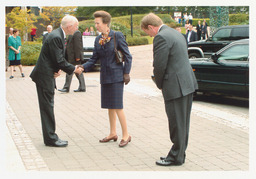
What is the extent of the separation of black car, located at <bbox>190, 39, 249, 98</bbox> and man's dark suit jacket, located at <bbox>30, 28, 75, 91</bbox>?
4900mm

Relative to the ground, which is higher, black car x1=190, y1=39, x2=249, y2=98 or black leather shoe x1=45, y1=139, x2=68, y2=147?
black car x1=190, y1=39, x2=249, y2=98

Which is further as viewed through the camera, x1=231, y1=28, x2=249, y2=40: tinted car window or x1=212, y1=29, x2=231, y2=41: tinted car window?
x1=212, y1=29, x2=231, y2=41: tinted car window

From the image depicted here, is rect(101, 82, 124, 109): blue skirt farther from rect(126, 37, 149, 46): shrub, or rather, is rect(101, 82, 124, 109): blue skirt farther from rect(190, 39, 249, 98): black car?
rect(126, 37, 149, 46): shrub

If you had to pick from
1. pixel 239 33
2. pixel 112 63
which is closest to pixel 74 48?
pixel 112 63

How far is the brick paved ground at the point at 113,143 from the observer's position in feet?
17.1

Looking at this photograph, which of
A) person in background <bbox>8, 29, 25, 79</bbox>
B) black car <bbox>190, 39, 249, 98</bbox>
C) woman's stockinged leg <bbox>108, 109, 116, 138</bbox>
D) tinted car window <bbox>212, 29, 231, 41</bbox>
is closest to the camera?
woman's stockinged leg <bbox>108, 109, 116, 138</bbox>

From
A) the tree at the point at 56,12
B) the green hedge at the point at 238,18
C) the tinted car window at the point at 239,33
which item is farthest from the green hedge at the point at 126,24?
→ the tinted car window at the point at 239,33

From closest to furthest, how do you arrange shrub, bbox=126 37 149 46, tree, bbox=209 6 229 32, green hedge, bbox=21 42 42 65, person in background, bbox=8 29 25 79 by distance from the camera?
person in background, bbox=8 29 25 79, tree, bbox=209 6 229 32, green hedge, bbox=21 42 42 65, shrub, bbox=126 37 149 46

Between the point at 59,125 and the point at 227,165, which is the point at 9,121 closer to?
the point at 59,125

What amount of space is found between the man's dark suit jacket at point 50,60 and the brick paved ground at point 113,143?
1023 millimetres

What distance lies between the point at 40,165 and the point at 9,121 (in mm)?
3000

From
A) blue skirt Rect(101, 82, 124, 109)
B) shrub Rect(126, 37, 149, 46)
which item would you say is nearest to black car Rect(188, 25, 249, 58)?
blue skirt Rect(101, 82, 124, 109)

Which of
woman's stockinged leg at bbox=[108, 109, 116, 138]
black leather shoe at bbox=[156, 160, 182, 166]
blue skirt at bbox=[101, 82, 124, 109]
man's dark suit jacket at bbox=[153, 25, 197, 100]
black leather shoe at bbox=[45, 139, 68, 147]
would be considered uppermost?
man's dark suit jacket at bbox=[153, 25, 197, 100]

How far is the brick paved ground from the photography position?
5.22 m
